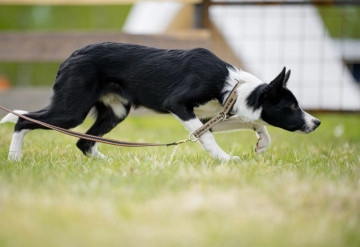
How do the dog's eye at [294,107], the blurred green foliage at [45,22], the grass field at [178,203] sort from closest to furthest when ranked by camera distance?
the grass field at [178,203] < the dog's eye at [294,107] < the blurred green foliage at [45,22]

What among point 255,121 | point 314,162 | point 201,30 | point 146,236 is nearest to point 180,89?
point 255,121

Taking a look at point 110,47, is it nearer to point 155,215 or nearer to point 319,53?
point 155,215

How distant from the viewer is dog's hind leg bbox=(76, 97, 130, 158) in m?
3.85

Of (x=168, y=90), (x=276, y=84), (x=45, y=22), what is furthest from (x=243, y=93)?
(x=45, y=22)

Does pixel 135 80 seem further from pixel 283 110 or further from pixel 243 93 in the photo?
pixel 283 110

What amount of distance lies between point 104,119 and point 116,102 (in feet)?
0.71

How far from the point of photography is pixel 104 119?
Answer: 154 inches

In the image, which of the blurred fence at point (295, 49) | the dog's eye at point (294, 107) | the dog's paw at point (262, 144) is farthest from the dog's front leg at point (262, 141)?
the blurred fence at point (295, 49)

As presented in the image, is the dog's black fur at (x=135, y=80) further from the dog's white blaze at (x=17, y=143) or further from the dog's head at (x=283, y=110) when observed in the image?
the dog's head at (x=283, y=110)

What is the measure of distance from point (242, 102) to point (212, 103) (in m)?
0.24

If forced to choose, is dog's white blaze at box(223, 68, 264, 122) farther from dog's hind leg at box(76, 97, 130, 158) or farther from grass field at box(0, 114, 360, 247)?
dog's hind leg at box(76, 97, 130, 158)

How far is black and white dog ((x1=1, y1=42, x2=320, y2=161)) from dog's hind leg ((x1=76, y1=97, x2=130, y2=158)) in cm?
18

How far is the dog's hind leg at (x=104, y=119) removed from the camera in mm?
3846

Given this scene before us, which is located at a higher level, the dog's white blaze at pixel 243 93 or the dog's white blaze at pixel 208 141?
the dog's white blaze at pixel 243 93
